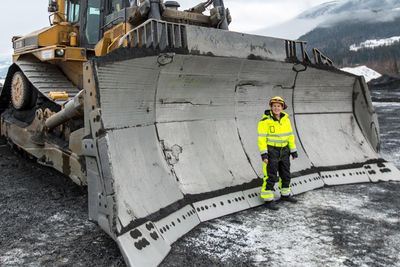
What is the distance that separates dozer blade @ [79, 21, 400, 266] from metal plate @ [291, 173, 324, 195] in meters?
0.02

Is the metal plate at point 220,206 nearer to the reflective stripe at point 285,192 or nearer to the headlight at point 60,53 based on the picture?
the reflective stripe at point 285,192

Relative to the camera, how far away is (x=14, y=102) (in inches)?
264

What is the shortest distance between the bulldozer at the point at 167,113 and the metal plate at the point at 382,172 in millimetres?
15

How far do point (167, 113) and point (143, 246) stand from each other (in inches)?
62.3

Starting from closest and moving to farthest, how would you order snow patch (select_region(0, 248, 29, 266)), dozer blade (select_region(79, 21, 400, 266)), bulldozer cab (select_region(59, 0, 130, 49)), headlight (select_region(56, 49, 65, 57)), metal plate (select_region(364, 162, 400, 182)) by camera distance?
snow patch (select_region(0, 248, 29, 266)) → dozer blade (select_region(79, 21, 400, 266)) → metal plate (select_region(364, 162, 400, 182)) → bulldozer cab (select_region(59, 0, 130, 49)) → headlight (select_region(56, 49, 65, 57))

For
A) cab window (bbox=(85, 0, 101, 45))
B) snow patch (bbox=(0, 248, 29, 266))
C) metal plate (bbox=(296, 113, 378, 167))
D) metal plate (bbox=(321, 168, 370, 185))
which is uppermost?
cab window (bbox=(85, 0, 101, 45))

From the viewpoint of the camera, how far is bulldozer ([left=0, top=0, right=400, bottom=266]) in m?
3.43

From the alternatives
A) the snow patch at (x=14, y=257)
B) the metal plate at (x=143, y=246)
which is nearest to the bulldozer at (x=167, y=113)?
the metal plate at (x=143, y=246)

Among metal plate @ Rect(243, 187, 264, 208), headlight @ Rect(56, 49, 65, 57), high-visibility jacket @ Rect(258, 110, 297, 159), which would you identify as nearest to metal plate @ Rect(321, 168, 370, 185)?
high-visibility jacket @ Rect(258, 110, 297, 159)

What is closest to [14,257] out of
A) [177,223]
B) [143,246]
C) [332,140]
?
[143,246]

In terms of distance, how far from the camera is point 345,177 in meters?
5.38

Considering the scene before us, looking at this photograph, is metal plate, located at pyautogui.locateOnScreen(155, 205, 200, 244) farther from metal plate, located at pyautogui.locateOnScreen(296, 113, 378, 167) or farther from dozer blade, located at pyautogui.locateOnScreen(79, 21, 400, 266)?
metal plate, located at pyautogui.locateOnScreen(296, 113, 378, 167)

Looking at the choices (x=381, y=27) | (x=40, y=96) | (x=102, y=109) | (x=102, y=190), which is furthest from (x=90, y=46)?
(x=381, y=27)

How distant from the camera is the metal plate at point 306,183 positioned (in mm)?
4977
